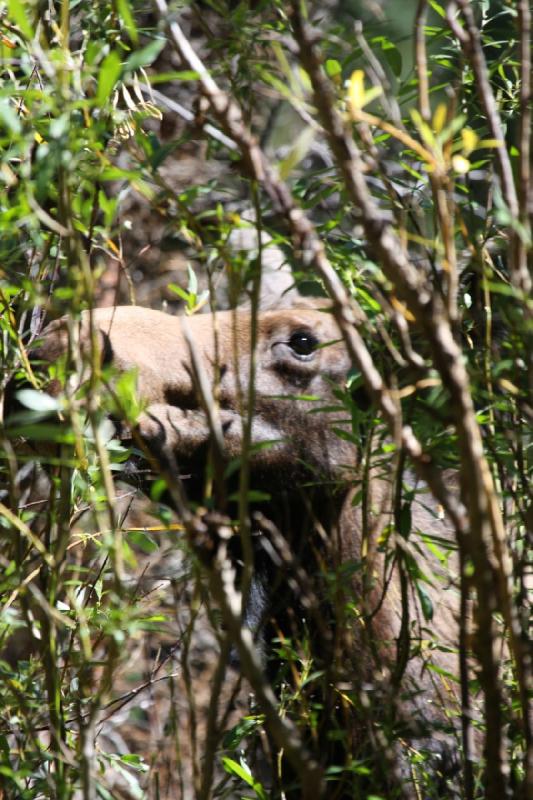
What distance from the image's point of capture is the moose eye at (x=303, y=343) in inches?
161

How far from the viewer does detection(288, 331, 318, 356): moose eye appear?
4.09 meters

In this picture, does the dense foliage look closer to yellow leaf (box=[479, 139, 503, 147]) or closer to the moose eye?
yellow leaf (box=[479, 139, 503, 147])

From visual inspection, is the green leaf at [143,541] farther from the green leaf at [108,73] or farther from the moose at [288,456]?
the green leaf at [108,73]

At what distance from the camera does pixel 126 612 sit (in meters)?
2.00

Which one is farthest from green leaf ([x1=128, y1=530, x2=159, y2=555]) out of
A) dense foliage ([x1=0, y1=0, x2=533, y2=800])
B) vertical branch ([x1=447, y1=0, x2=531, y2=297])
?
vertical branch ([x1=447, y1=0, x2=531, y2=297])

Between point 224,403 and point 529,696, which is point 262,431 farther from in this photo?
point 529,696

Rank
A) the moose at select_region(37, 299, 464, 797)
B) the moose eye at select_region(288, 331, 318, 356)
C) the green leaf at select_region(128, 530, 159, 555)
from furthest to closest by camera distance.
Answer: the moose eye at select_region(288, 331, 318, 356)
the moose at select_region(37, 299, 464, 797)
the green leaf at select_region(128, 530, 159, 555)

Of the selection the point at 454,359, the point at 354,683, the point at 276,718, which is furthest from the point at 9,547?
the point at 454,359

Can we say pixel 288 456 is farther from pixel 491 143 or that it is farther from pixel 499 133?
pixel 491 143

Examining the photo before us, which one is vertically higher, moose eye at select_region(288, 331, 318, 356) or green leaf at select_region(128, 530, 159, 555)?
moose eye at select_region(288, 331, 318, 356)

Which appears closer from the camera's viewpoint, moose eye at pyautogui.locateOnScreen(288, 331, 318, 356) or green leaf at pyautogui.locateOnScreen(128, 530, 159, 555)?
green leaf at pyautogui.locateOnScreen(128, 530, 159, 555)

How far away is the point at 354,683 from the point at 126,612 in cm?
47

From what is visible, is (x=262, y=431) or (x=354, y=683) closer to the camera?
(x=354, y=683)

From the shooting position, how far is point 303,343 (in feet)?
13.4
